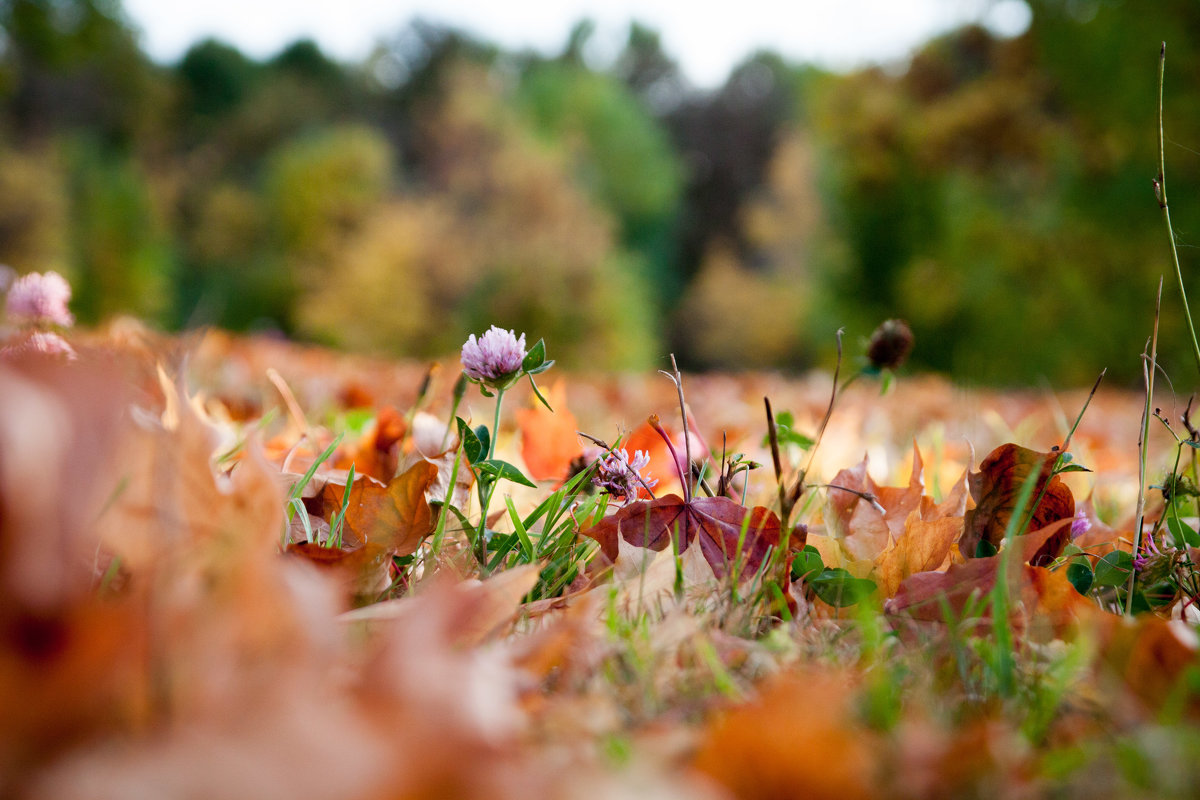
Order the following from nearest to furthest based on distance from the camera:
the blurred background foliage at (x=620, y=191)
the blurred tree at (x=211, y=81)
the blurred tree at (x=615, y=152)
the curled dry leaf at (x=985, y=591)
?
the curled dry leaf at (x=985, y=591) → the blurred background foliage at (x=620, y=191) → the blurred tree at (x=211, y=81) → the blurred tree at (x=615, y=152)

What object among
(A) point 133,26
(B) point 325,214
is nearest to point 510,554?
(A) point 133,26

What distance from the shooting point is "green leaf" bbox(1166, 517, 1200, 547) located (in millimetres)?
560

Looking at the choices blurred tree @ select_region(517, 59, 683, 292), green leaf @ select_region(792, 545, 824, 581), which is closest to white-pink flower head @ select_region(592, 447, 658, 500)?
green leaf @ select_region(792, 545, 824, 581)

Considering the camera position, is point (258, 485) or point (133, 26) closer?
point (258, 485)

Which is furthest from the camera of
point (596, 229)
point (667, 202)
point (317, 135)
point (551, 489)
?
point (667, 202)

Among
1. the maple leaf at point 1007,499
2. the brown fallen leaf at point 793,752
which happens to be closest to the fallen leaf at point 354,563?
Answer: the brown fallen leaf at point 793,752

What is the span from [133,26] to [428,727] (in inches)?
547

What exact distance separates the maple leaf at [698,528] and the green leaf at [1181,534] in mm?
263

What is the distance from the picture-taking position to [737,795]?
25 cm

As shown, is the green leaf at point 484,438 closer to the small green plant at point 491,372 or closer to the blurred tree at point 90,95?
the small green plant at point 491,372

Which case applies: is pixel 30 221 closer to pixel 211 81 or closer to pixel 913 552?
pixel 211 81

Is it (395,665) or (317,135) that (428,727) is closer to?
(395,665)

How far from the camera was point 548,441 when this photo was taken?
78cm

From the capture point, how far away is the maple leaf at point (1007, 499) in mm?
546
